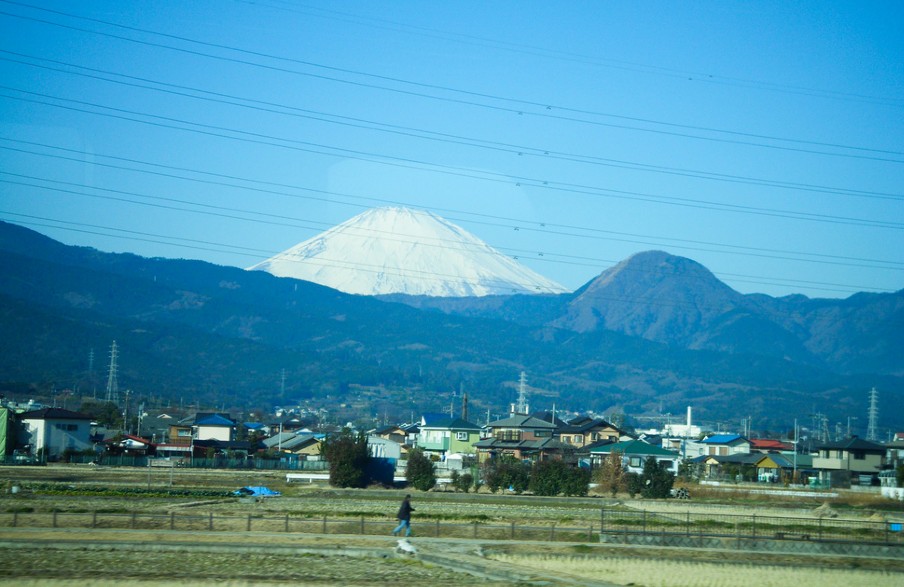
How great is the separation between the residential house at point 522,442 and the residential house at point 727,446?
48.4 ft

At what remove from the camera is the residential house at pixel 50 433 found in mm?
63438

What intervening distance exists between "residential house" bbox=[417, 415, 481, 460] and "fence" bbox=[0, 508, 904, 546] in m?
45.1

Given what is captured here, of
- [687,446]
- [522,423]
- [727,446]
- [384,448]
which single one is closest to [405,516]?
[384,448]

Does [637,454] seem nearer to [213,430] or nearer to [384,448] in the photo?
[384,448]

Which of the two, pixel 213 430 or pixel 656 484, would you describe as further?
pixel 213 430

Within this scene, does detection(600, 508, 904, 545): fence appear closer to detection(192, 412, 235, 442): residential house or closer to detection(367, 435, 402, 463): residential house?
detection(367, 435, 402, 463): residential house

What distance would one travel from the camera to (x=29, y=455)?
61500 mm

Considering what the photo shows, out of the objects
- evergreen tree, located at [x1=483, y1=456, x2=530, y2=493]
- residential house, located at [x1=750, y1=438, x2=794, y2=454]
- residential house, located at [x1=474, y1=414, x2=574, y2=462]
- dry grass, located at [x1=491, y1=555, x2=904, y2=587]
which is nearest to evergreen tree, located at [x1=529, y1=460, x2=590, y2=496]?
evergreen tree, located at [x1=483, y1=456, x2=530, y2=493]

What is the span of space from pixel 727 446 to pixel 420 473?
44.1 metres

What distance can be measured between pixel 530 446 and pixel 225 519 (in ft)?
132

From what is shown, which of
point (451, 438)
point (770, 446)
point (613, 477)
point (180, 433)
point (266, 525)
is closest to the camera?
point (266, 525)

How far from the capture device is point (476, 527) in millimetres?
28469

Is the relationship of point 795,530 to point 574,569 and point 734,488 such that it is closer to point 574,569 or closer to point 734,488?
point 574,569

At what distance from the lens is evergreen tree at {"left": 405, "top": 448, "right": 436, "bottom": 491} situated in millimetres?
48812
